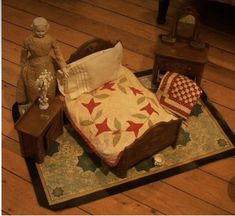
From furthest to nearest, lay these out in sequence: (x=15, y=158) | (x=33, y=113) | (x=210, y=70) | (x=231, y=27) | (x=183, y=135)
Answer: (x=231, y=27) < (x=210, y=70) < (x=183, y=135) < (x=15, y=158) < (x=33, y=113)

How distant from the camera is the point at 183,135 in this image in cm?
215

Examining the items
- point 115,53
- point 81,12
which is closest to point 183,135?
point 115,53

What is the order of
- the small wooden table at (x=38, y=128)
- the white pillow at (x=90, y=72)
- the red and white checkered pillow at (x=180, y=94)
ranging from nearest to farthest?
1. the small wooden table at (x=38, y=128)
2. the white pillow at (x=90, y=72)
3. the red and white checkered pillow at (x=180, y=94)

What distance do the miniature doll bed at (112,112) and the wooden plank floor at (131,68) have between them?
7.4 inches

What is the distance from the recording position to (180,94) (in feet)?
7.02

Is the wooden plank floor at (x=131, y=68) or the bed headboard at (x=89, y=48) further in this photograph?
the bed headboard at (x=89, y=48)

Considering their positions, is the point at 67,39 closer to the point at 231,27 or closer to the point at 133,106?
the point at 133,106

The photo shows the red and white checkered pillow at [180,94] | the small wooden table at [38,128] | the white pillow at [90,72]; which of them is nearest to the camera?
the small wooden table at [38,128]

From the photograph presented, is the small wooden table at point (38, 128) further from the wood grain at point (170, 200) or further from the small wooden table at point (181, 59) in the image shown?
the small wooden table at point (181, 59)

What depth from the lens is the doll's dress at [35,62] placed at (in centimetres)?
188

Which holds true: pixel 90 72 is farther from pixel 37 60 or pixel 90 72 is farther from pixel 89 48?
pixel 37 60

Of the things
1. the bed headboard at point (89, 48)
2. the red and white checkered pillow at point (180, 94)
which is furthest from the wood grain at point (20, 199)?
the red and white checkered pillow at point (180, 94)

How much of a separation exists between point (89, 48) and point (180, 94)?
0.50m

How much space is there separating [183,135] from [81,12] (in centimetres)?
116
